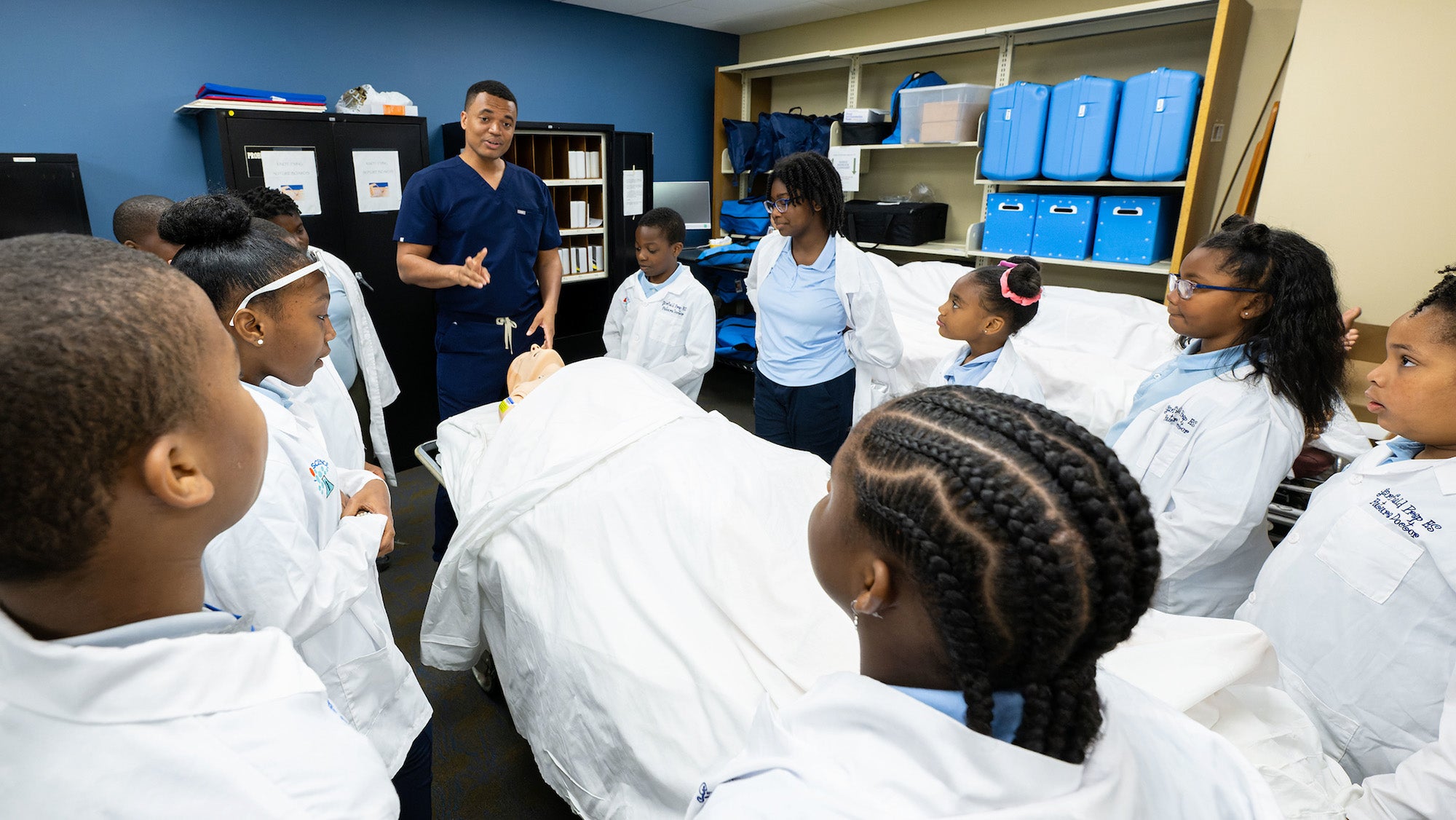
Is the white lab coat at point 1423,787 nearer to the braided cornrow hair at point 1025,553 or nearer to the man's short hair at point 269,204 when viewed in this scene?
the braided cornrow hair at point 1025,553

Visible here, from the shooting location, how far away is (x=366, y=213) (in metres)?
3.08

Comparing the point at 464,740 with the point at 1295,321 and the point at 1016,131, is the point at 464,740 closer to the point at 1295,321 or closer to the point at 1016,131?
the point at 1295,321

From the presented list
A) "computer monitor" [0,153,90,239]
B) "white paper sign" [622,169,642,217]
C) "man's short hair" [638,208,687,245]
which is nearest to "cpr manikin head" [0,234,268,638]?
"man's short hair" [638,208,687,245]

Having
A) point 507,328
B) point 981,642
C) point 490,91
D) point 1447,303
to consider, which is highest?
point 490,91

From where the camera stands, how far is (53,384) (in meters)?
0.43

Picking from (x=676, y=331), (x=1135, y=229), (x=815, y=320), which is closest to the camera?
(x=815, y=320)

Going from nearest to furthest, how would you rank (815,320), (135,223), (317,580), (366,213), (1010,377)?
(317,580), (1010,377), (135,223), (815,320), (366,213)

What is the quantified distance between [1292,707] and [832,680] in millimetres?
700

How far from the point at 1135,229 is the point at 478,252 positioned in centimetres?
283

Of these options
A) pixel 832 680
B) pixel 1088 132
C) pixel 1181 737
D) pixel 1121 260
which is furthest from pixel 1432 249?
pixel 832 680

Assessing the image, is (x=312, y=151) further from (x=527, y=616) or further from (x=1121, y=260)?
(x=1121, y=260)

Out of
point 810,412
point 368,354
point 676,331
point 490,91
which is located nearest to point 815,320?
point 810,412

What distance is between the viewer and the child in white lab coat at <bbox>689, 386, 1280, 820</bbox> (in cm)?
51

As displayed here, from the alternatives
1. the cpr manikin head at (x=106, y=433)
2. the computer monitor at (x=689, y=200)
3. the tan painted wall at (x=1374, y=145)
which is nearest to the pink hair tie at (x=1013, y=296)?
the tan painted wall at (x=1374, y=145)
